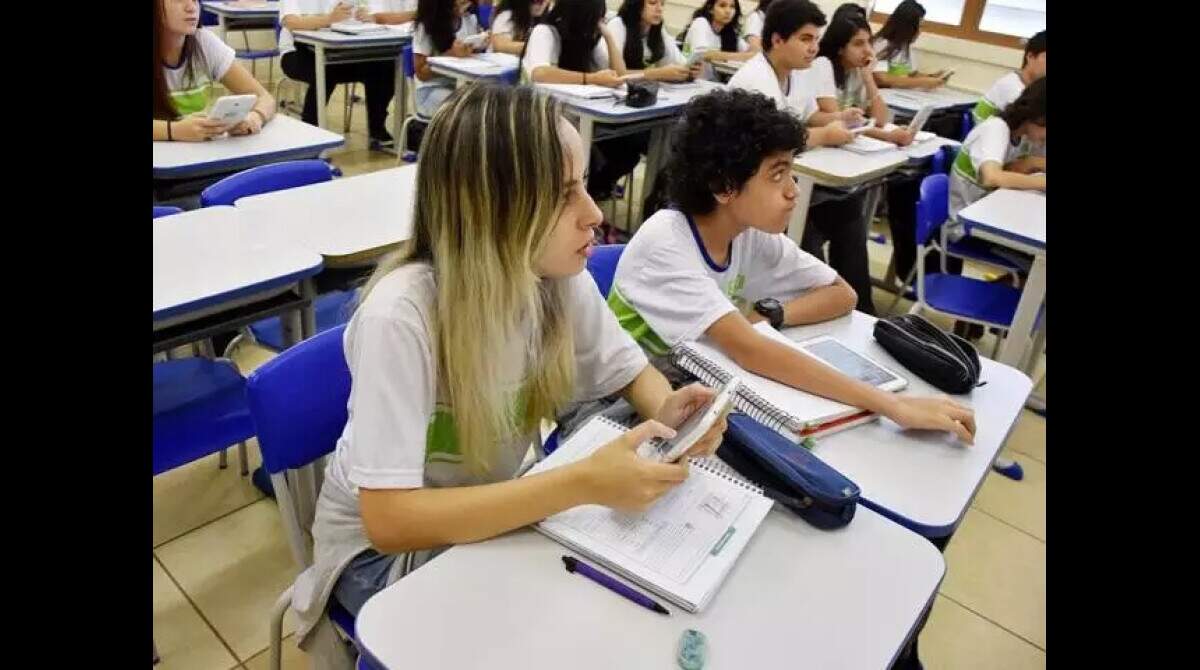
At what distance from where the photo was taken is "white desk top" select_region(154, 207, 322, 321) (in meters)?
1.56

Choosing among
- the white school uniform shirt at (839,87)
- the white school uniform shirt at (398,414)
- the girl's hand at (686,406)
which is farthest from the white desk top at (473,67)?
the girl's hand at (686,406)

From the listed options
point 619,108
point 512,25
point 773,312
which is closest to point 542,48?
point 619,108

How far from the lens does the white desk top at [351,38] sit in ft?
14.9

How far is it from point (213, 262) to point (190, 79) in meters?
1.46

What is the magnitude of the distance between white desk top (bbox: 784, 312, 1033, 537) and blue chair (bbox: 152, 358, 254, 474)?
45.4 inches

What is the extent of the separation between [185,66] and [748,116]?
2.16 metres

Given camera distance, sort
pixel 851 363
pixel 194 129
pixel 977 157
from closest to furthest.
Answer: pixel 851 363 → pixel 194 129 → pixel 977 157

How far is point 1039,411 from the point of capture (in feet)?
9.62

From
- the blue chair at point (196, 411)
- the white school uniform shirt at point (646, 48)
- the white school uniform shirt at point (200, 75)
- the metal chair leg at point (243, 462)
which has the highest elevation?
the white school uniform shirt at point (646, 48)

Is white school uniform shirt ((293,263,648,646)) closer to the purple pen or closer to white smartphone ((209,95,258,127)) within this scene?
the purple pen

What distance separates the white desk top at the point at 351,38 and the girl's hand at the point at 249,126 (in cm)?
211

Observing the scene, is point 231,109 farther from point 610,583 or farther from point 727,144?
point 610,583

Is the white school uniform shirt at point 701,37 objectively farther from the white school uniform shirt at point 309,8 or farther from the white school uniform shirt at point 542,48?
the white school uniform shirt at point 309,8

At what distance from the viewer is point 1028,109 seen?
3078 mm
